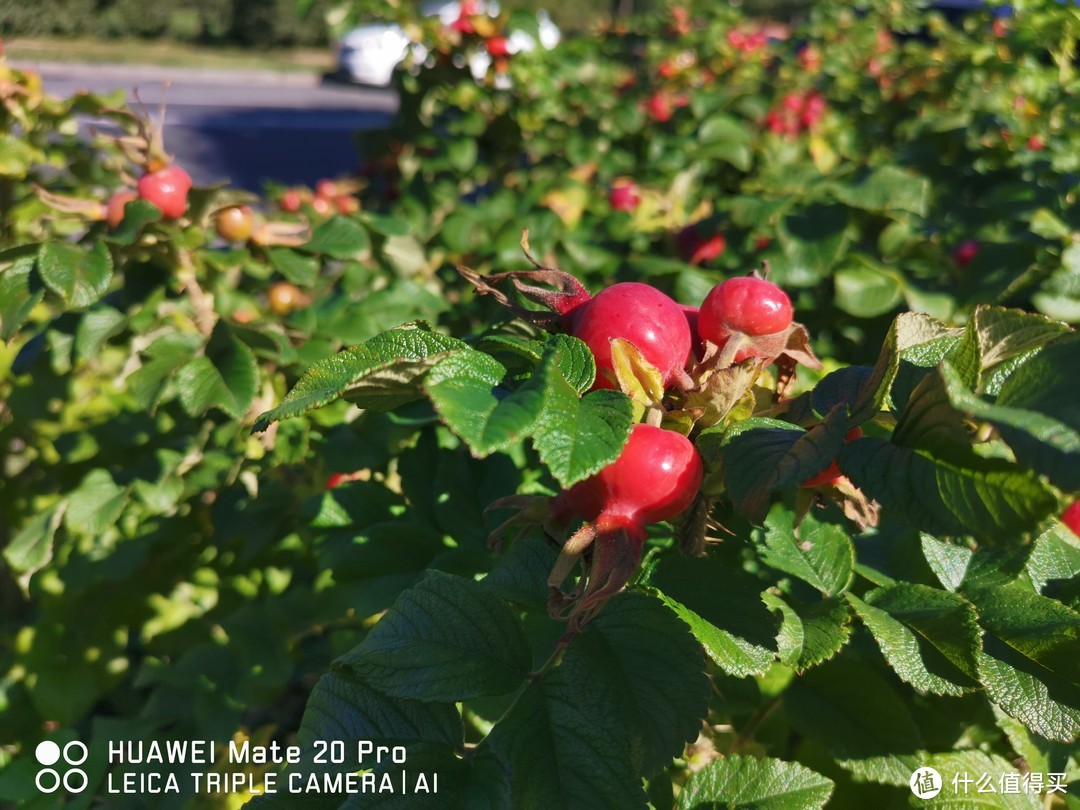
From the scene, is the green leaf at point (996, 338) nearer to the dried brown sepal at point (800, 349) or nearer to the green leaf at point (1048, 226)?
the dried brown sepal at point (800, 349)

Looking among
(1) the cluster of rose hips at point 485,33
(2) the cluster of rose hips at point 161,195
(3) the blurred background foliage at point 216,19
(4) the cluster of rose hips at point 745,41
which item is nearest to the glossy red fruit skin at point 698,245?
(1) the cluster of rose hips at point 485,33

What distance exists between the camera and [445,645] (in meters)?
0.66

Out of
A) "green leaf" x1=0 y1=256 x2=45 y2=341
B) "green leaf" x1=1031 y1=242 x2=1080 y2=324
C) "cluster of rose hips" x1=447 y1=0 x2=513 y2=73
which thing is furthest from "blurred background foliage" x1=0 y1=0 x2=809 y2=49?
"green leaf" x1=0 y1=256 x2=45 y2=341

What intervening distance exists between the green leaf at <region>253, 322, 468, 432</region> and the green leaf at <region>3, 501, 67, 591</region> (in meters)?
1.09

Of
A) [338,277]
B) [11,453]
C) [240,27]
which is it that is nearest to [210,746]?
[338,277]

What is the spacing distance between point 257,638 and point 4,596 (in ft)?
4.10

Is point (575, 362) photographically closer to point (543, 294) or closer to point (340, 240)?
point (543, 294)

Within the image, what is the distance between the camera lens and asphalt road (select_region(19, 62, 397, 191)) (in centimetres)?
776

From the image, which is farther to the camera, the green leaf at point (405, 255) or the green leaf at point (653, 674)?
the green leaf at point (405, 255)

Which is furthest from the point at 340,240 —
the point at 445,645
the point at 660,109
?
the point at 660,109

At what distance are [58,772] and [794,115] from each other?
260 cm

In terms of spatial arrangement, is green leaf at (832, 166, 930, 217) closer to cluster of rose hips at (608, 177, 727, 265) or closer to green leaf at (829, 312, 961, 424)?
cluster of rose hips at (608, 177, 727, 265)

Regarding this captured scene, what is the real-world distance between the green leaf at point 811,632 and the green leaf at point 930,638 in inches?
0.8

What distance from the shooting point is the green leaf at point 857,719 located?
2.66ft
